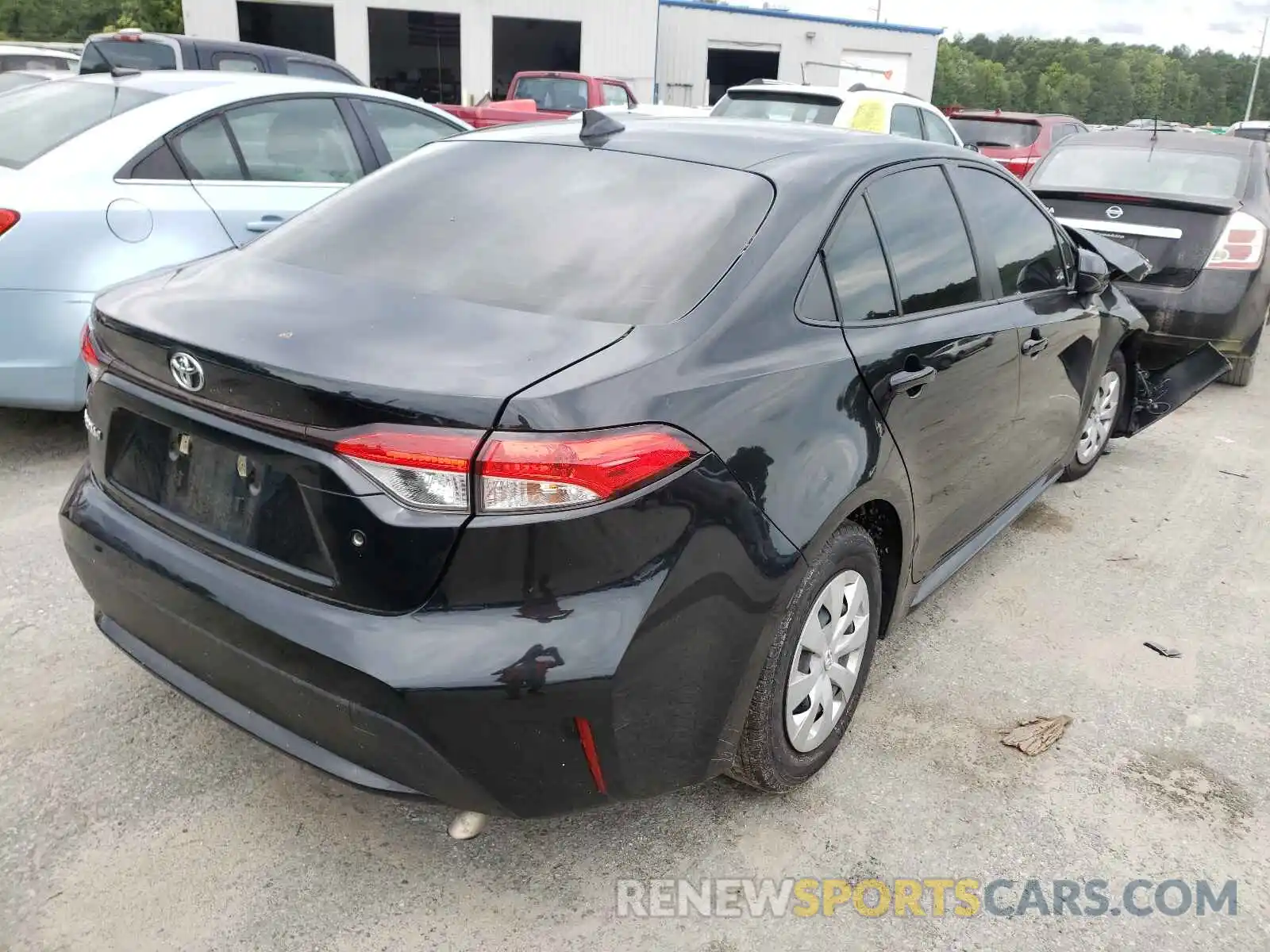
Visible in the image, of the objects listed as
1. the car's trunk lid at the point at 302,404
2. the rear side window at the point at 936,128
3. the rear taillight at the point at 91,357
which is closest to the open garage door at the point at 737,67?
the rear side window at the point at 936,128

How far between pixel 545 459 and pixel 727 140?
4.43ft

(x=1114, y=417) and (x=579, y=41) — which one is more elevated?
(x=579, y=41)

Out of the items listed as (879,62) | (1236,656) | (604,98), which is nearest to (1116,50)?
(879,62)

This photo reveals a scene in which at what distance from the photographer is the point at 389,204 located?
2703mm

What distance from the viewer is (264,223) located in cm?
466

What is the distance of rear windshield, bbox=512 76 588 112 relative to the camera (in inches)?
591

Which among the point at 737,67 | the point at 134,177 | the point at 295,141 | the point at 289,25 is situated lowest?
the point at 134,177

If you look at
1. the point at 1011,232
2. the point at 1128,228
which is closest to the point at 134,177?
the point at 1011,232

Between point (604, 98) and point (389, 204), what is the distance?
13374 millimetres

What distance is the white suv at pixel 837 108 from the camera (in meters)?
9.55

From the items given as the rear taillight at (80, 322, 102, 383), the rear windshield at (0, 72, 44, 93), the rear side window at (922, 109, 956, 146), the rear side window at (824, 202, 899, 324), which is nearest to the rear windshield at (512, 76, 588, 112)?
the rear side window at (922, 109, 956, 146)

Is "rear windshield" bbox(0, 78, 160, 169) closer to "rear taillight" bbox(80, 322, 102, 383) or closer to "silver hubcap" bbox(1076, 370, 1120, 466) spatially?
"rear taillight" bbox(80, 322, 102, 383)

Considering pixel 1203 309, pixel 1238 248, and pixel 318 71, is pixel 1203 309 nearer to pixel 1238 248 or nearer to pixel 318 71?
pixel 1238 248

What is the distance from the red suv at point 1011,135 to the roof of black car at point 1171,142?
658 centimetres
